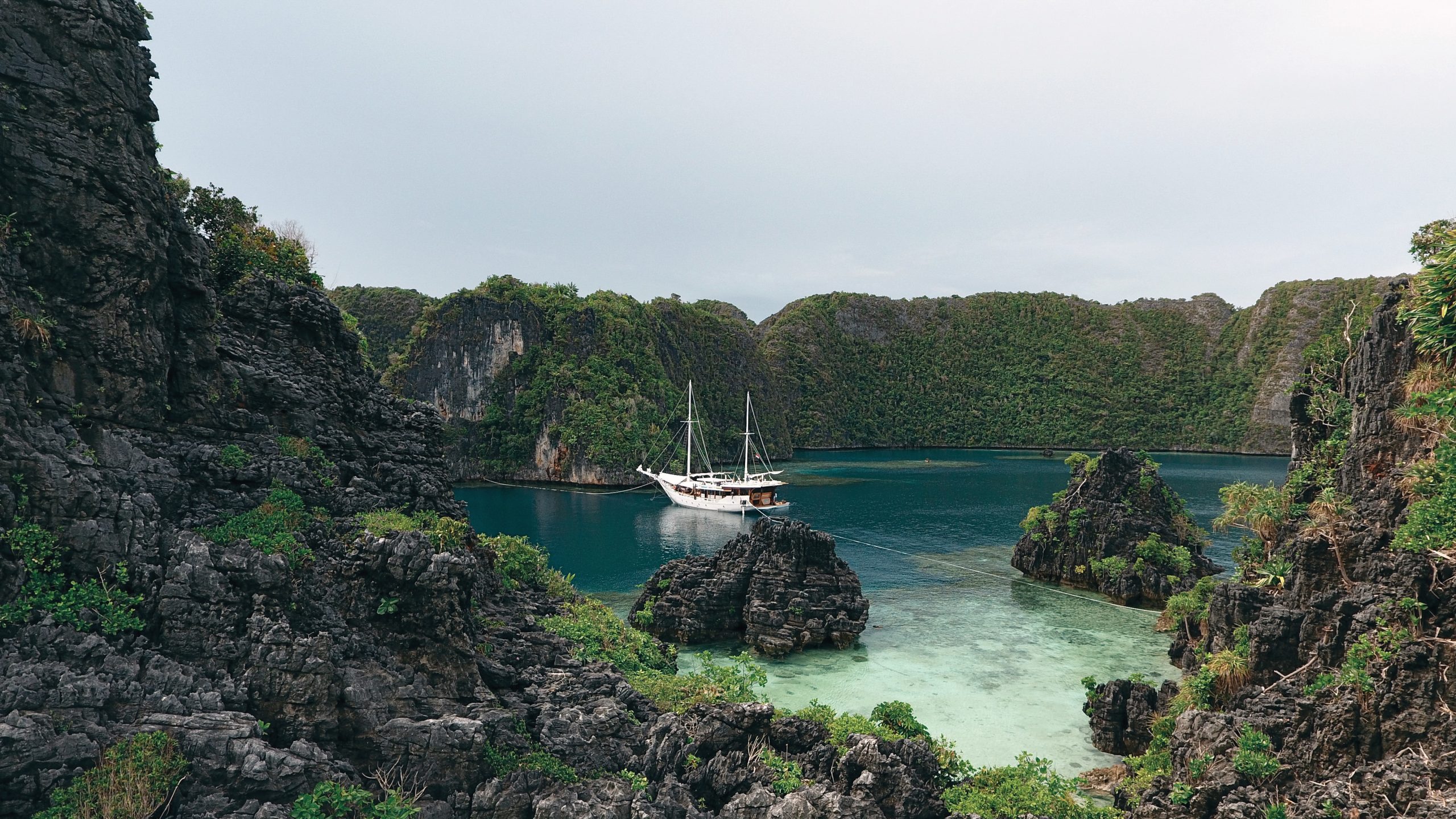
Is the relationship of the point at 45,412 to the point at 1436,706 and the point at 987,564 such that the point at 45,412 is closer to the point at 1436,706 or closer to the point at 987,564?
the point at 1436,706

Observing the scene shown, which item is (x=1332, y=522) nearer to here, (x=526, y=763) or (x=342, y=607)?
(x=526, y=763)

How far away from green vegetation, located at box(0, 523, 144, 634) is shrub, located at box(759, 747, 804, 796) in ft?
35.9

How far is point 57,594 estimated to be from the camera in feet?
37.8

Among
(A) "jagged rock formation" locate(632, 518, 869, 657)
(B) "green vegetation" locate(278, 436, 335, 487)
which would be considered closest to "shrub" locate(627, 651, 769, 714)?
(B) "green vegetation" locate(278, 436, 335, 487)

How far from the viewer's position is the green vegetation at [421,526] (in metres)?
15.5

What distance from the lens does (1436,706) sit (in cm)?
1186

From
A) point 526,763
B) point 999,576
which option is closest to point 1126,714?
point 526,763

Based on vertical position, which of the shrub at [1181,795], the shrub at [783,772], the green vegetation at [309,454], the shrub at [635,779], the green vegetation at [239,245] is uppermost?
the green vegetation at [239,245]

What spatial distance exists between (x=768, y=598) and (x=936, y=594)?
14344 mm

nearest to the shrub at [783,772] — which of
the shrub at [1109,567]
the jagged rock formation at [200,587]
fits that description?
the jagged rock formation at [200,587]

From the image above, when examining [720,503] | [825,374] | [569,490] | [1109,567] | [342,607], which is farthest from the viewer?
[825,374]

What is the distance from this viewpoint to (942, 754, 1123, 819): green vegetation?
44.7 feet

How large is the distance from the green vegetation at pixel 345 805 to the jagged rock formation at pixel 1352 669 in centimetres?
1340

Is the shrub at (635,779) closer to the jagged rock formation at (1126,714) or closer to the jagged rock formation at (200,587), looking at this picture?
the jagged rock formation at (200,587)
